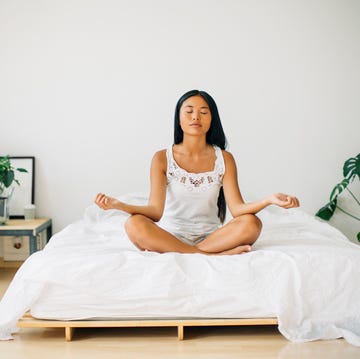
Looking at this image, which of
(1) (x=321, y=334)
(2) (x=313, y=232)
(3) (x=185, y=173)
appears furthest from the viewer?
(2) (x=313, y=232)

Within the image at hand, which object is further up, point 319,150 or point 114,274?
point 319,150

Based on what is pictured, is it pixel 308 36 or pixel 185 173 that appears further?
pixel 308 36

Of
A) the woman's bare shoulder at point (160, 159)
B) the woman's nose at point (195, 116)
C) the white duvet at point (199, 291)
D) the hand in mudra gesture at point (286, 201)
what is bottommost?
the white duvet at point (199, 291)

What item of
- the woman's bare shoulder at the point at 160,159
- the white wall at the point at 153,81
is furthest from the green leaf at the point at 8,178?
the woman's bare shoulder at the point at 160,159

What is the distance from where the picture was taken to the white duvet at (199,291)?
6.91 ft

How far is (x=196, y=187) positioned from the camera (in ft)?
8.36

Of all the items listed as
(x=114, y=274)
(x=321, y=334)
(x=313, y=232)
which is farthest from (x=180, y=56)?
(x=321, y=334)

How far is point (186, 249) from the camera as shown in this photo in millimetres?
2352

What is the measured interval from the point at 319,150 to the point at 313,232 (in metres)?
1.19

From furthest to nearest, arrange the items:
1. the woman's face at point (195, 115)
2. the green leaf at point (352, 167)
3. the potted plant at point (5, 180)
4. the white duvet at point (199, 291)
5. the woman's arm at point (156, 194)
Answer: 1. the green leaf at point (352, 167)
2. the potted plant at point (5, 180)
3. the woman's face at point (195, 115)
4. the woman's arm at point (156, 194)
5. the white duvet at point (199, 291)

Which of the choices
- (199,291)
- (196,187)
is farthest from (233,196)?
(199,291)

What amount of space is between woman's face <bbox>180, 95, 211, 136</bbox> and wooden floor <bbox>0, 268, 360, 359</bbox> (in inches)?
38.0

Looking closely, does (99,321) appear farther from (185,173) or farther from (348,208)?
(348,208)

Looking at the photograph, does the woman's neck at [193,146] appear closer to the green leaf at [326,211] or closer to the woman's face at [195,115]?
the woman's face at [195,115]
